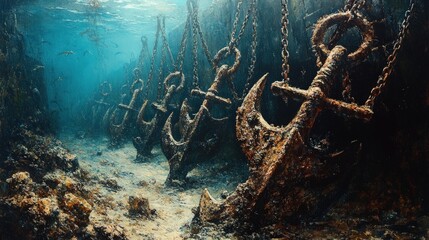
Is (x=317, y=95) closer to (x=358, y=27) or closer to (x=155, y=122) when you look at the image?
(x=358, y=27)

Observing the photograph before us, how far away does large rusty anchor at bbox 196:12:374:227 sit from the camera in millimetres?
2938

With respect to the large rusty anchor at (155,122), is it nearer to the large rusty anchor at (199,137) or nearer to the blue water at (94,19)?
the large rusty anchor at (199,137)

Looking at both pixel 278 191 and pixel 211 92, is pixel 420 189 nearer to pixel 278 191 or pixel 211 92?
pixel 278 191

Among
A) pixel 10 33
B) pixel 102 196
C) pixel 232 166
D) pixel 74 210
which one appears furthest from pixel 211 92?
pixel 10 33

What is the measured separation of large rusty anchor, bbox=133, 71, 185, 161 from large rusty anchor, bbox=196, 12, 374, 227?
4.43 m

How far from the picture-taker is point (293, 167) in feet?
9.68

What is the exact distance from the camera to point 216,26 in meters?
7.33

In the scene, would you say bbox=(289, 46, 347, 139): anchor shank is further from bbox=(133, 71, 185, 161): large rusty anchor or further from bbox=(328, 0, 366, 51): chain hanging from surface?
bbox=(133, 71, 185, 161): large rusty anchor

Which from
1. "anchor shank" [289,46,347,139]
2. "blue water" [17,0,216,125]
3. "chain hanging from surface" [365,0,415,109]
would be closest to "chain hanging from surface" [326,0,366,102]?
"anchor shank" [289,46,347,139]

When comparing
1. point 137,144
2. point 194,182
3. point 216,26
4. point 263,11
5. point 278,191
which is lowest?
point 137,144

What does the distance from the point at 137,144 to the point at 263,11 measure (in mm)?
4852

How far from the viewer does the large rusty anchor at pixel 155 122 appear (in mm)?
7363

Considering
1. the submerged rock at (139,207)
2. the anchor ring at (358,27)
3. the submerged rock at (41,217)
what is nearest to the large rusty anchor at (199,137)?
the submerged rock at (139,207)

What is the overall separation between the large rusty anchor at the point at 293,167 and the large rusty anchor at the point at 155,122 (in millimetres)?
4429
